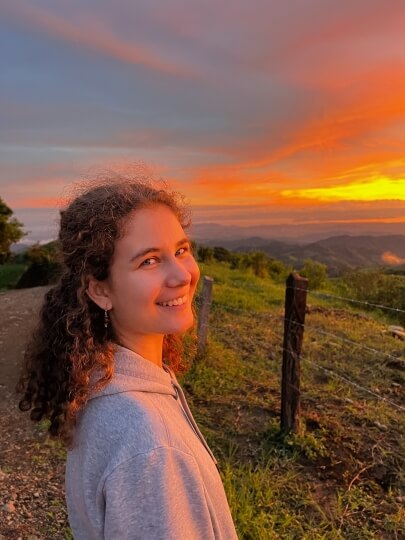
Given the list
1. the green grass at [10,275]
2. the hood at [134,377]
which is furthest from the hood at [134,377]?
the green grass at [10,275]

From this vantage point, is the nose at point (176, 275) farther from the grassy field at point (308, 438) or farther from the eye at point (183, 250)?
the grassy field at point (308, 438)

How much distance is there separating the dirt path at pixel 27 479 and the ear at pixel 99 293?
2.74ft

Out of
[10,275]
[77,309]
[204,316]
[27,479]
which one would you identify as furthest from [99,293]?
[10,275]

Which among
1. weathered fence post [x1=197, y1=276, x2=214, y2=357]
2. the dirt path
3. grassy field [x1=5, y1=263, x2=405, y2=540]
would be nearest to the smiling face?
the dirt path

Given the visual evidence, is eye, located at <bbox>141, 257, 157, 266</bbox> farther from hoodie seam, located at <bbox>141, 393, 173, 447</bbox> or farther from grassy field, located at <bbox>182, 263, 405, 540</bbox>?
grassy field, located at <bbox>182, 263, 405, 540</bbox>

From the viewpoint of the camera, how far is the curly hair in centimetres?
128

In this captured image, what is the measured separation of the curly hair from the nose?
16 cm

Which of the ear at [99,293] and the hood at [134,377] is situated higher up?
the ear at [99,293]

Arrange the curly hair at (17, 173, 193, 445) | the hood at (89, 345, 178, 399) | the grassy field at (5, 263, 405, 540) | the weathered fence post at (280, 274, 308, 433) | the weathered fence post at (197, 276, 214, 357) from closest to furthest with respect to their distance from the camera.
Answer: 1. the hood at (89, 345, 178, 399)
2. the curly hair at (17, 173, 193, 445)
3. the grassy field at (5, 263, 405, 540)
4. the weathered fence post at (280, 274, 308, 433)
5. the weathered fence post at (197, 276, 214, 357)

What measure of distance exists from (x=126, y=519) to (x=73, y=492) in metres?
0.23

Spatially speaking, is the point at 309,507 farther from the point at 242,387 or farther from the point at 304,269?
the point at 304,269

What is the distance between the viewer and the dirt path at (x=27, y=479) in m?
3.09

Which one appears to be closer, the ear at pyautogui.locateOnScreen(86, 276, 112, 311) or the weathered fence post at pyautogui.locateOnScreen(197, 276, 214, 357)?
the ear at pyautogui.locateOnScreen(86, 276, 112, 311)

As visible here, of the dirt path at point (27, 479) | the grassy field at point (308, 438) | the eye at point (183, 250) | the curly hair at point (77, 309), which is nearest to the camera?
the curly hair at point (77, 309)
